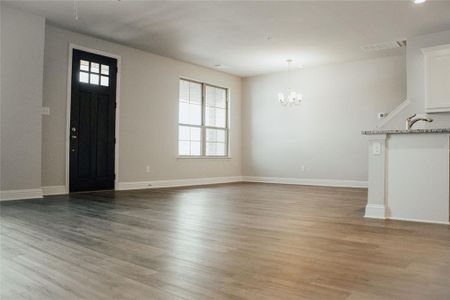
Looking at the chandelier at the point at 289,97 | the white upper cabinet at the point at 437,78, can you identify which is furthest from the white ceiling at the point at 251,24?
the chandelier at the point at 289,97

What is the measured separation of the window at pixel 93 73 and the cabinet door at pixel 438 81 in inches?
223

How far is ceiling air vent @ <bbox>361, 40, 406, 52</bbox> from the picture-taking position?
6287 mm

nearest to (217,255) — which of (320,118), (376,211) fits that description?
(376,211)

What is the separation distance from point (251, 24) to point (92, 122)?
328cm

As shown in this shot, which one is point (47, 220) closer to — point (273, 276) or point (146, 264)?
point (146, 264)

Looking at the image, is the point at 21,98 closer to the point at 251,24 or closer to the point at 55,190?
the point at 55,190

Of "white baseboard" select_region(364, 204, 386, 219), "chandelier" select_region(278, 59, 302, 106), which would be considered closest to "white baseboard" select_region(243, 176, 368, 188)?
"chandelier" select_region(278, 59, 302, 106)

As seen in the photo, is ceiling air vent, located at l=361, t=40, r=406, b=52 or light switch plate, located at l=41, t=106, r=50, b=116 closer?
light switch plate, located at l=41, t=106, r=50, b=116

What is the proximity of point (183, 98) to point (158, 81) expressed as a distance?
875 mm

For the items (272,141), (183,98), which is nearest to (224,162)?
(272,141)

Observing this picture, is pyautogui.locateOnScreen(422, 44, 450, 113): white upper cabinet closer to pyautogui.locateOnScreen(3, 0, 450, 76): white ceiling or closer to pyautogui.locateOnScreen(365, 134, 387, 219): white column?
pyautogui.locateOnScreen(3, 0, 450, 76): white ceiling

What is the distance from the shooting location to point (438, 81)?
5.44 meters

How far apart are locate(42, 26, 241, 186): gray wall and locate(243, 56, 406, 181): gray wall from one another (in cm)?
139

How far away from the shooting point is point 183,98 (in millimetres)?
7910
